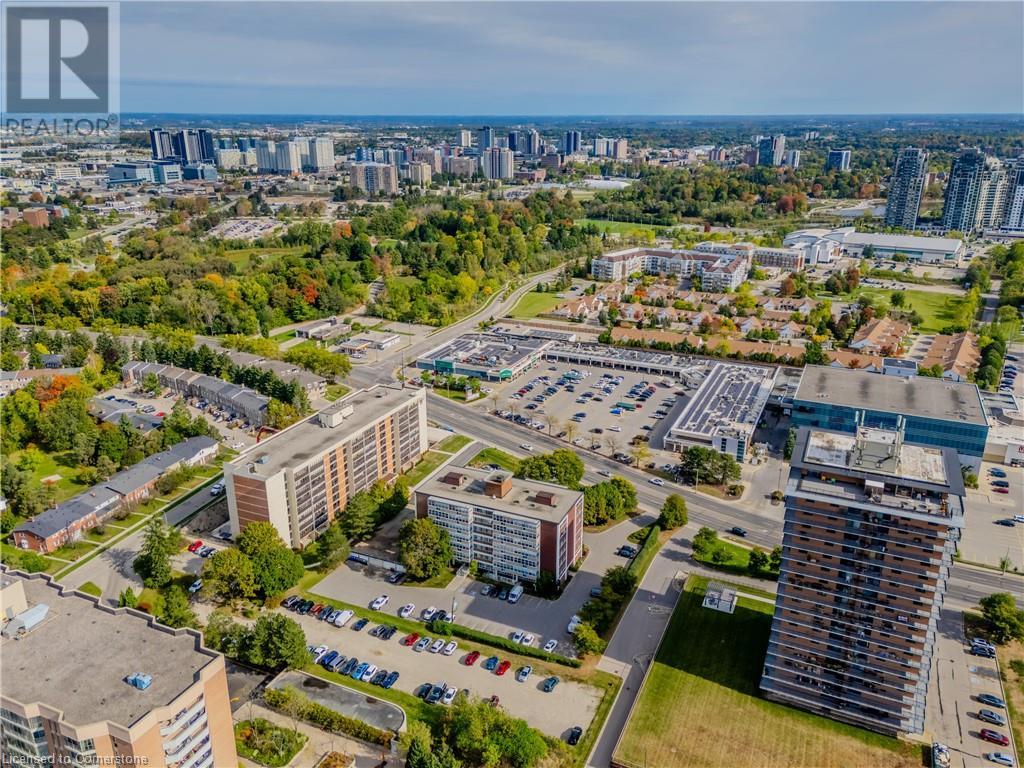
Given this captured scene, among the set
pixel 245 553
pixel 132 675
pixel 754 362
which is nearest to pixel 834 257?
pixel 754 362

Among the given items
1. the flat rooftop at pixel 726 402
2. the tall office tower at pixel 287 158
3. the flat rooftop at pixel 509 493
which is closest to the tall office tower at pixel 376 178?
the tall office tower at pixel 287 158

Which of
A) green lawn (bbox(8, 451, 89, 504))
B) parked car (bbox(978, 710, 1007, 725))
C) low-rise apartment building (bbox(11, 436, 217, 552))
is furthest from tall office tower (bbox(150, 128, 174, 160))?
parked car (bbox(978, 710, 1007, 725))

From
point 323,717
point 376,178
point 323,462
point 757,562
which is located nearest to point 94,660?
point 323,717

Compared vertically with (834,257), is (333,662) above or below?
below

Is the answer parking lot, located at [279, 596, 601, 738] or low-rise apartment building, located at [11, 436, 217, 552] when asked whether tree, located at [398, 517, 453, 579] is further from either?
low-rise apartment building, located at [11, 436, 217, 552]

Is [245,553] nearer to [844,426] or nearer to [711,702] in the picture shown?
[711,702]

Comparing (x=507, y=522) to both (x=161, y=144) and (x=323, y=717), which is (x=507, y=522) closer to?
(x=323, y=717)

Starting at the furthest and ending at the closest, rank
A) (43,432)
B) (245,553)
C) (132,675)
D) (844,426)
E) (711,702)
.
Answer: (43,432) → (844,426) → (245,553) → (711,702) → (132,675)

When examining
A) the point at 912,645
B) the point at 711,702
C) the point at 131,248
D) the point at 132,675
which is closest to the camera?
the point at 132,675
